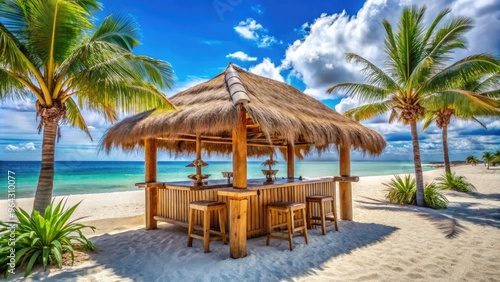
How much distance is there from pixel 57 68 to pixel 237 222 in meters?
3.85

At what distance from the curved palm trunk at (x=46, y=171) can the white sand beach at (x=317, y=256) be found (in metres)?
1.08

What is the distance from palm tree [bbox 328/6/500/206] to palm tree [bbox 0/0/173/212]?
706cm

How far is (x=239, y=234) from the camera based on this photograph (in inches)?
158

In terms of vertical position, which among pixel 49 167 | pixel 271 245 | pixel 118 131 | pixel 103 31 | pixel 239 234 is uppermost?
pixel 103 31

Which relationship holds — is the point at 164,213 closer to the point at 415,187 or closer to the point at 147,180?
the point at 147,180

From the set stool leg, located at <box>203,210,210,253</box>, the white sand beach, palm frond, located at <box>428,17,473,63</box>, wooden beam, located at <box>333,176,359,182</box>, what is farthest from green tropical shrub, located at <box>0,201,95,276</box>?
palm frond, located at <box>428,17,473,63</box>

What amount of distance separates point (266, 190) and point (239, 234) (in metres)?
1.34

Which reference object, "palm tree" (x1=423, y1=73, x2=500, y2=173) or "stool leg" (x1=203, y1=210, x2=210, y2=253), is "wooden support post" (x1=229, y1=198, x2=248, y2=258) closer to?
"stool leg" (x1=203, y1=210, x2=210, y2=253)

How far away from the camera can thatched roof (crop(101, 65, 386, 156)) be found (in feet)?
13.3

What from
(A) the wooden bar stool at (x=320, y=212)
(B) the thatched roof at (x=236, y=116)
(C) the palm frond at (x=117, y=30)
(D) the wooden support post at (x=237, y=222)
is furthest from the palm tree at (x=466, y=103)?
(C) the palm frond at (x=117, y=30)

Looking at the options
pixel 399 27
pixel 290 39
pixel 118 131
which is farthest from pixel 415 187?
pixel 118 131

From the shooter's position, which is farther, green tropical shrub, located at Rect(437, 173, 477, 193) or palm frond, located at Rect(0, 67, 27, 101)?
green tropical shrub, located at Rect(437, 173, 477, 193)

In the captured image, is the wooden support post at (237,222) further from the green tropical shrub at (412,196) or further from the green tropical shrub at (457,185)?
the green tropical shrub at (457,185)

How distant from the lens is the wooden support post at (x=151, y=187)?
19.4ft
